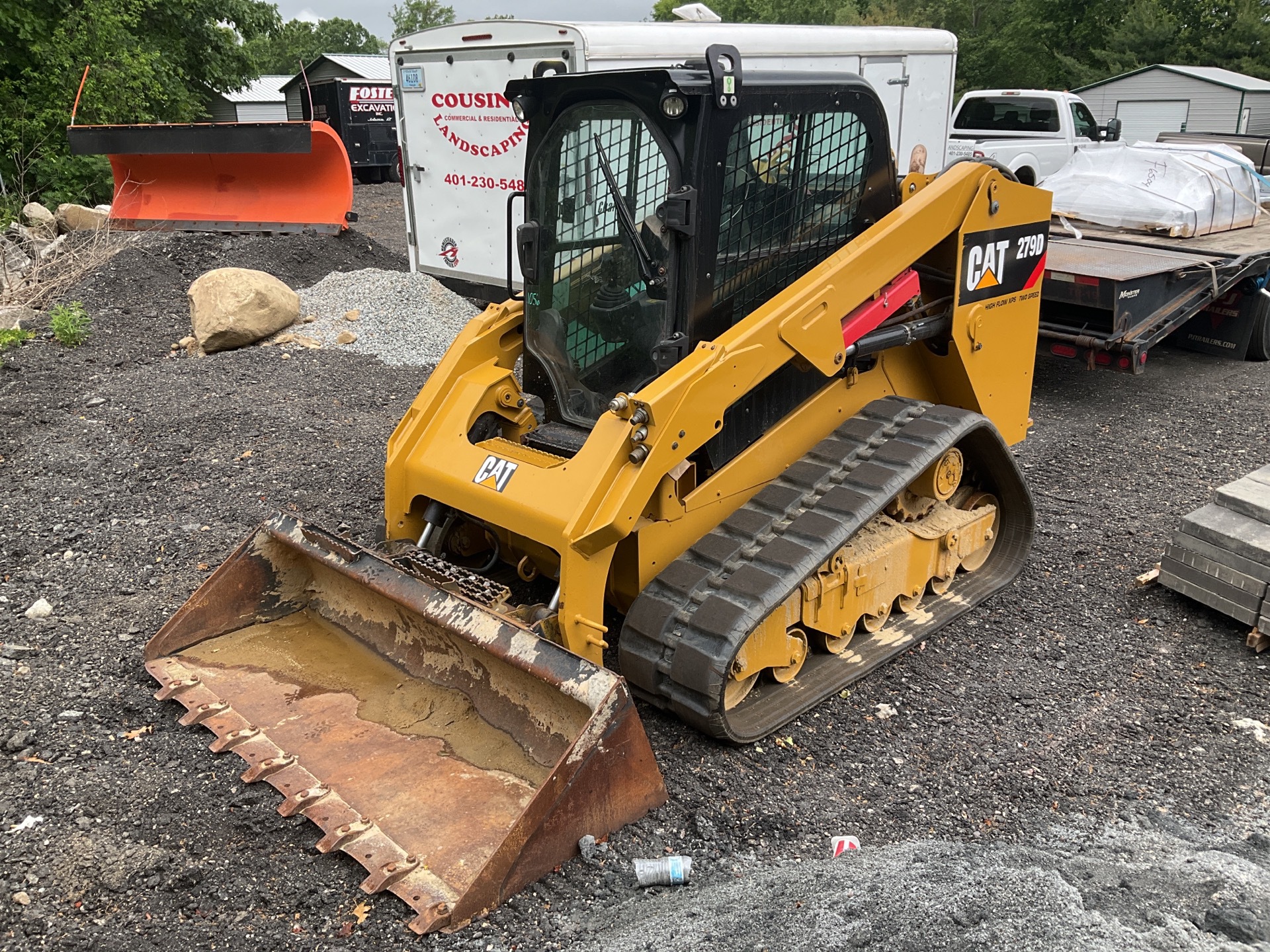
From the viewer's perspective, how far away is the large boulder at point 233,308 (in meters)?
8.79

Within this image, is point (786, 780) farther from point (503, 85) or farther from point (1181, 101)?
point (1181, 101)

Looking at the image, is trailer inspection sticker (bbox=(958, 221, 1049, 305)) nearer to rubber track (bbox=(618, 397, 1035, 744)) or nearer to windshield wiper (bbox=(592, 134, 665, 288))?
rubber track (bbox=(618, 397, 1035, 744))

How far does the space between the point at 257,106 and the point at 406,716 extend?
4019 cm

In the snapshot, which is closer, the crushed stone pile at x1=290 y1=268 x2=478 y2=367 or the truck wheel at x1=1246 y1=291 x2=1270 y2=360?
the truck wheel at x1=1246 y1=291 x2=1270 y2=360

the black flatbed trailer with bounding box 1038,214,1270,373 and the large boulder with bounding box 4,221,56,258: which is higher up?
the black flatbed trailer with bounding box 1038,214,1270,373

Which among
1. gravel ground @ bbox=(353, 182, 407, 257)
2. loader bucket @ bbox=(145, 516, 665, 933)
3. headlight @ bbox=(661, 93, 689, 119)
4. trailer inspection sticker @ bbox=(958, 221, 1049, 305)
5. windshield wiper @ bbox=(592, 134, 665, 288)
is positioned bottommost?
gravel ground @ bbox=(353, 182, 407, 257)

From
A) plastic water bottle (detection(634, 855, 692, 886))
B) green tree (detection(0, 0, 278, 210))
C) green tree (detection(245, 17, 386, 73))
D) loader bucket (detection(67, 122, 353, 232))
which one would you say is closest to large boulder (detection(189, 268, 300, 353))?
loader bucket (detection(67, 122, 353, 232))

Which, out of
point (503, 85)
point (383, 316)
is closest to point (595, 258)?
point (503, 85)

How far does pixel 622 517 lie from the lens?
3498mm

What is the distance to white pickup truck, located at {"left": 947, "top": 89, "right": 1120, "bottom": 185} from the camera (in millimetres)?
12866

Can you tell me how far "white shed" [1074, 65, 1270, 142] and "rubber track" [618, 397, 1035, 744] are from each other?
24.9 metres

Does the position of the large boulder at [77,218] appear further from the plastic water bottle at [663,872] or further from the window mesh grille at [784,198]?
the plastic water bottle at [663,872]

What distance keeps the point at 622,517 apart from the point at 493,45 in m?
5.87

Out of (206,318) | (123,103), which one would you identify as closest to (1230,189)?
(206,318)
